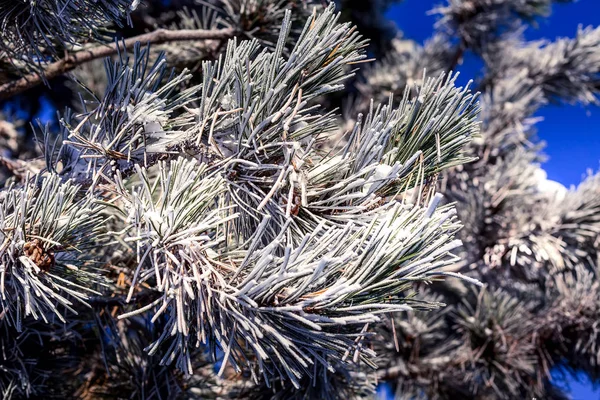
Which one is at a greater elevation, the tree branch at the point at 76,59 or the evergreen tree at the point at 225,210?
the tree branch at the point at 76,59

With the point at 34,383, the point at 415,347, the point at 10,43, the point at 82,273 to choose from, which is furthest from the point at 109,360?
the point at 415,347

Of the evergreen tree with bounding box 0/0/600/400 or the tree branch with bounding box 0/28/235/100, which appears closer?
the evergreen tree with bounding box 0/0/600/400

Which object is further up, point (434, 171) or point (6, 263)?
point (434, 171)

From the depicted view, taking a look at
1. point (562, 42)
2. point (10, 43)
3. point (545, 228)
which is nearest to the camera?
point (10, 43)

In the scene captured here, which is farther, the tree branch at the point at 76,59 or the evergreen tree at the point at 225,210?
the tree branch at the point at 76,59

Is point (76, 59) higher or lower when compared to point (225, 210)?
higher

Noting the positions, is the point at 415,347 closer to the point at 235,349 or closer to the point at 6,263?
the point at 235,349

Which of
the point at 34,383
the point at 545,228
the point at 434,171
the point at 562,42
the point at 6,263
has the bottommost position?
the point at 34,383

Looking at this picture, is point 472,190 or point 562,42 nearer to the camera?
point 472,190

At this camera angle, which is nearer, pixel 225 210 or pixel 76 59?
pixel 225 210

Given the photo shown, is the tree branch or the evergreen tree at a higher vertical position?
the tree branch

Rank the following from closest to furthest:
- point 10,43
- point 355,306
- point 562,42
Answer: point 355,306 < point 10,43 < point 562,42
